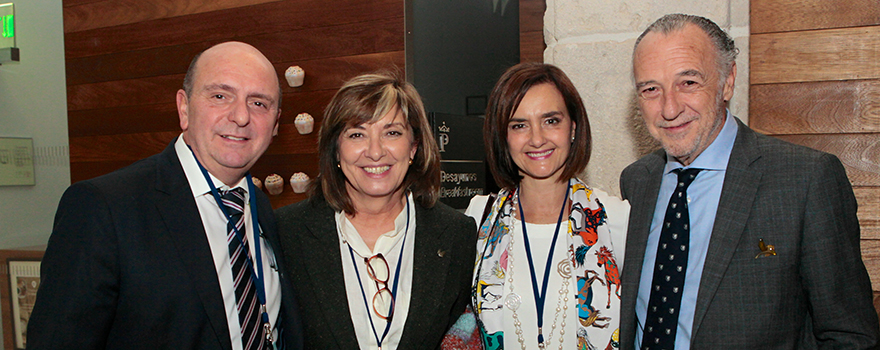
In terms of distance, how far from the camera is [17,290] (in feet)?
8.68

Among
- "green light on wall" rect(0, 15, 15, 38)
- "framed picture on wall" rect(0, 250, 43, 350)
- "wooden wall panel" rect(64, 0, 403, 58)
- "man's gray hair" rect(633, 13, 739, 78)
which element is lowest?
"framed picture on wall" rect(0, 250, 43, 350)

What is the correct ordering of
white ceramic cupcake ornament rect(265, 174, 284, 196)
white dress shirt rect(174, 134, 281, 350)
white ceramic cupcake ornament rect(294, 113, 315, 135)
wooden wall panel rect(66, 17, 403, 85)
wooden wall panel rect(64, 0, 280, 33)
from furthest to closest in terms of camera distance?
wooden wall panel rect(64, 0, 280, 33)
white ceramic cupcake ornament rect(265, 174, 284, 196)
white ceramic cupcake ornament rect(294, 113, 315, 135)
wooden wall panel rect(66, 17, 403, 85)
white dress shirt rect(174, 134, 281, 350)

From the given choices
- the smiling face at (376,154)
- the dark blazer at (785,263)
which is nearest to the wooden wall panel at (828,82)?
the dark blazer at (785,263)

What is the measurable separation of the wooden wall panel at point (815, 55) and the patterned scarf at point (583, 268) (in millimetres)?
977

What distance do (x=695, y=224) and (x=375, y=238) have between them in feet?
3.88

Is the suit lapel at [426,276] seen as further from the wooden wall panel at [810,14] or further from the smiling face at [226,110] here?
the wooden wall panel at [810,14]

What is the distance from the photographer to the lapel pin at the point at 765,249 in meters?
1.67

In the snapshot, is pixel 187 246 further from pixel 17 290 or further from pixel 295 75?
pixel 295 75

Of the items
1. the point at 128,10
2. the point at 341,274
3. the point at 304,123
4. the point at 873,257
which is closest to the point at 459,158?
the point at 304,123

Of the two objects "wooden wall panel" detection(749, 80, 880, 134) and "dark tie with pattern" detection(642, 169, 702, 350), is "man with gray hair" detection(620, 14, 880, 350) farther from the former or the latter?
"wooden wall panel" detection(749, 80, 880, 134)

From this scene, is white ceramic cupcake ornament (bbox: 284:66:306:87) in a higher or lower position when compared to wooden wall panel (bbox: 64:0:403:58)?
lower

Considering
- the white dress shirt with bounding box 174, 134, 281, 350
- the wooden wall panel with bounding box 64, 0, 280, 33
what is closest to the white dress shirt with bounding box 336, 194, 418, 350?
the white dress shirt with bounding box 174, 134, 281, 350

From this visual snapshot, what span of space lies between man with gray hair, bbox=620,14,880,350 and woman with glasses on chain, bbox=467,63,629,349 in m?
0.17

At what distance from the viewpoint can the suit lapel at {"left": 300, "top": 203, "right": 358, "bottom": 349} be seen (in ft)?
6.66
